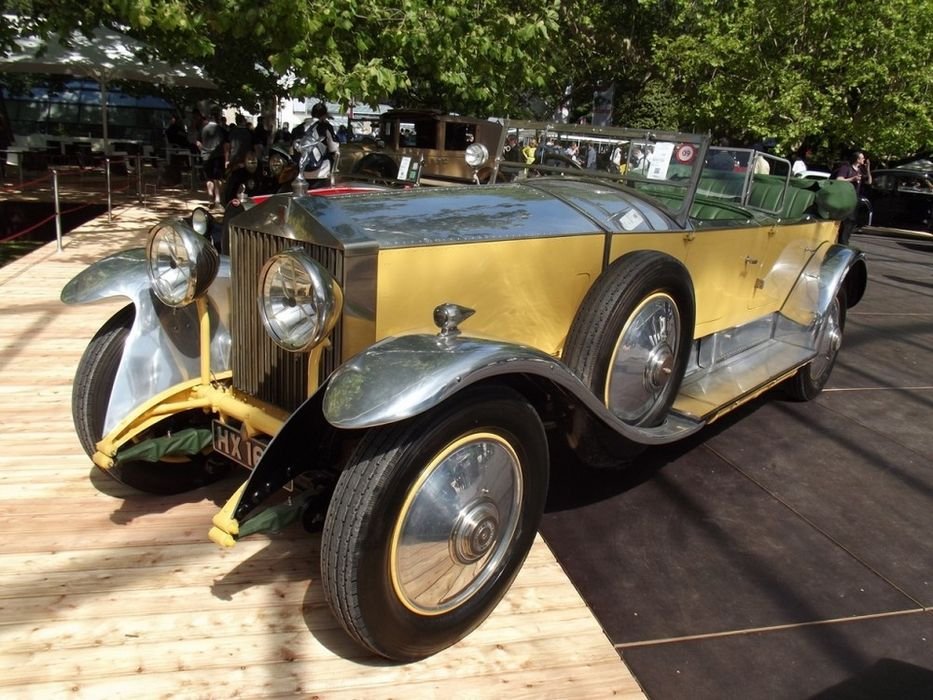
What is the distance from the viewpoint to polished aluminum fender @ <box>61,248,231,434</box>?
274cm

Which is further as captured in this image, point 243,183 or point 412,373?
point 243,183

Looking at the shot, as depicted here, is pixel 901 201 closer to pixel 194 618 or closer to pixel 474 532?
pixel 474 532

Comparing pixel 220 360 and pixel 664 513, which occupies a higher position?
pixel 220 360

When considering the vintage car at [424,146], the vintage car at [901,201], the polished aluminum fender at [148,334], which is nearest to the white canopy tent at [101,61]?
the vintage car at [424,146]

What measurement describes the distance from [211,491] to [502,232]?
5.56 ft

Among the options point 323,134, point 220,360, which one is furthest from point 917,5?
point 220,360

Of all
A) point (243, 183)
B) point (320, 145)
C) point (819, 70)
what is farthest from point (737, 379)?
point (819, 70)

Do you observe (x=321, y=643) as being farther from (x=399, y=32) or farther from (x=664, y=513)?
(x=399, y=32)

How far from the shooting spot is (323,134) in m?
9.48

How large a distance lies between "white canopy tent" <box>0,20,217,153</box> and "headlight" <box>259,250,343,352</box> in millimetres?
12139

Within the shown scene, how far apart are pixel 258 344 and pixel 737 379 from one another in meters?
2.54

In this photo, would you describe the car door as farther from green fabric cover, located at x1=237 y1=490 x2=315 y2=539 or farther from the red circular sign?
green fabric cover, located at x1=237 y1=490 x2=315 y2=539

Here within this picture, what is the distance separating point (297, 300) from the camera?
2.25m

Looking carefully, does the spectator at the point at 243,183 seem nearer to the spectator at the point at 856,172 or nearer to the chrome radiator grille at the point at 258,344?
the chrome radiator grille at the point at 258,344
